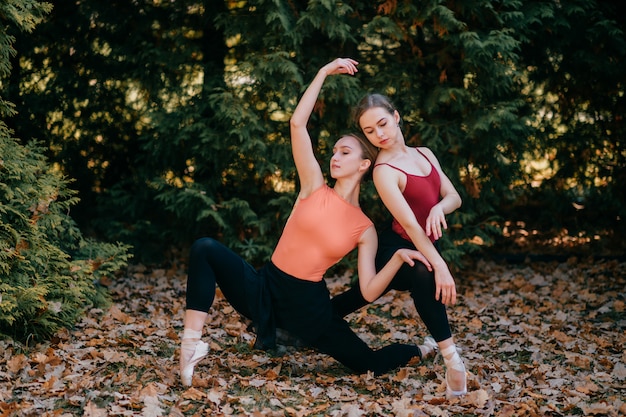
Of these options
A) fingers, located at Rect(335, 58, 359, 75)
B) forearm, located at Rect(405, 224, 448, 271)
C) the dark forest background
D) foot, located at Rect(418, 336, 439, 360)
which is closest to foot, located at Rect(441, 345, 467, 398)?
forearm, located at Rect(405, 224, 448, 271)

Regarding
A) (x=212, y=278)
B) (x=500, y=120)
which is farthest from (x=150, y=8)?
(x=212, y=278)

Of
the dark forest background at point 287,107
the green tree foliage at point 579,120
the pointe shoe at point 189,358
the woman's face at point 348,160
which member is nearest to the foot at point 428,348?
the woman's face at point 348,160

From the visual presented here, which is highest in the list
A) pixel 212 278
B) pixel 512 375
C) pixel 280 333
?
pixel 212 278

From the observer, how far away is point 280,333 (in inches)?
151

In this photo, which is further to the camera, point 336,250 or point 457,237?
point 457,237

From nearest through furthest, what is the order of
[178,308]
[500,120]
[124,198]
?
[178,308] → [500,120] → [124,198]

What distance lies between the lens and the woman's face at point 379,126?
12.3 feet

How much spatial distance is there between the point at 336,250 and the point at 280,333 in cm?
62

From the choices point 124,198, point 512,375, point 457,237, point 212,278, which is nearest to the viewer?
point 212,278

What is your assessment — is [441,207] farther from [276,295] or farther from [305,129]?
[276,295]

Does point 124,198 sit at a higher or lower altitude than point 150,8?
lower

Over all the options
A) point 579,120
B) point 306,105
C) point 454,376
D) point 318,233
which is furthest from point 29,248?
point 579,120

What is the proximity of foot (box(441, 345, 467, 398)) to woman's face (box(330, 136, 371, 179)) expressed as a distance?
1.16m

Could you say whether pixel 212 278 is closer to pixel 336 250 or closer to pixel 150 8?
pixel 336 250
